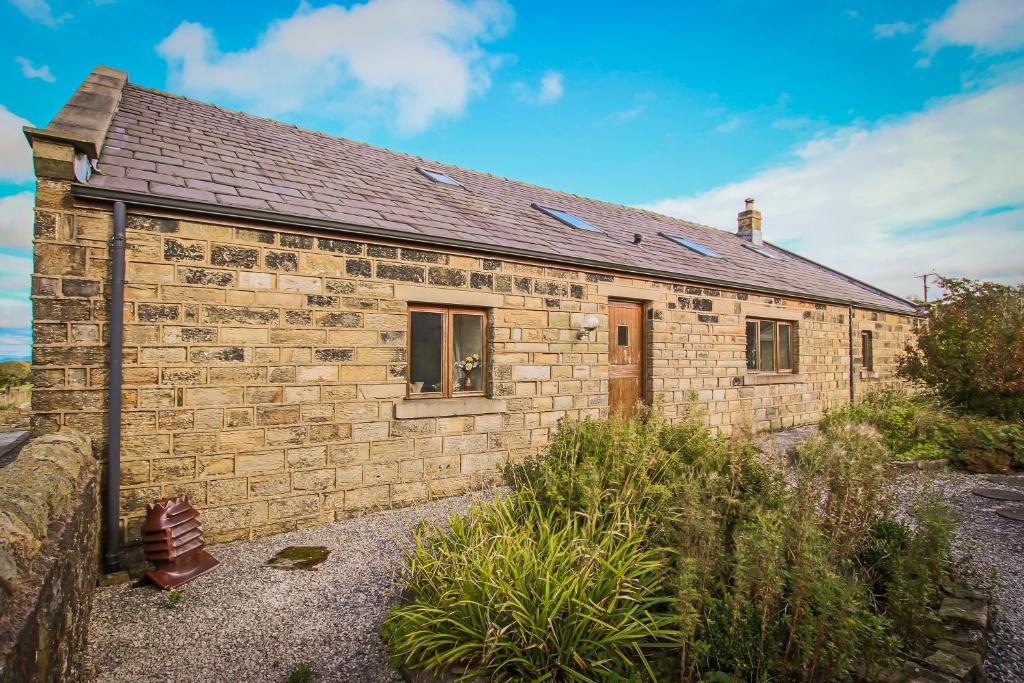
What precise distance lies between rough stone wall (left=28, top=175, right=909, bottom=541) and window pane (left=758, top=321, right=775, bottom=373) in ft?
17.9

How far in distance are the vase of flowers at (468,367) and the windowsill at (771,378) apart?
6151 millimetres

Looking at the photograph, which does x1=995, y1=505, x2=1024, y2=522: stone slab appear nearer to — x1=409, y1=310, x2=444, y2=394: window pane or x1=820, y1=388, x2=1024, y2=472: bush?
x1=820, y1=388, x2=1024, y2=472: bush

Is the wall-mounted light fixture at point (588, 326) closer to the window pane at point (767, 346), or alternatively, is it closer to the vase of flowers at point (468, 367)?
the vase of flowers at point (468, 367)

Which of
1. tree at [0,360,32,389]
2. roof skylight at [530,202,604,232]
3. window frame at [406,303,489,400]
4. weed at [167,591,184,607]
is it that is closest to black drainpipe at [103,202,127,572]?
weed at [167,591,184,607]

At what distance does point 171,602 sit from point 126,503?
124 cm

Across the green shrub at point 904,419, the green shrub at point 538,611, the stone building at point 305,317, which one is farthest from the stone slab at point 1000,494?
the green shrub at point 538,611

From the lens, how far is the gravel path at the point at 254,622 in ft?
9.42

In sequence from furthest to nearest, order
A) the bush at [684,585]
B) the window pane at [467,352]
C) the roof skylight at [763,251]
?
the roof skylight at [763,251], the window pane at [467,352], the bush at [684,585]

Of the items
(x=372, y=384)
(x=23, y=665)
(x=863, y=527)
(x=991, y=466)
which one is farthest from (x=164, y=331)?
(x=991, y=466)

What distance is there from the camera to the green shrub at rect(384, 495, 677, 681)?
250 centimetres

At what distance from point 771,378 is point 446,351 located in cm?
760

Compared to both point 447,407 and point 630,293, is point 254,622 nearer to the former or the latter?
point 447,407

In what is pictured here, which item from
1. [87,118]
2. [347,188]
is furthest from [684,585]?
[87,118]

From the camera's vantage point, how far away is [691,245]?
1148 cm
